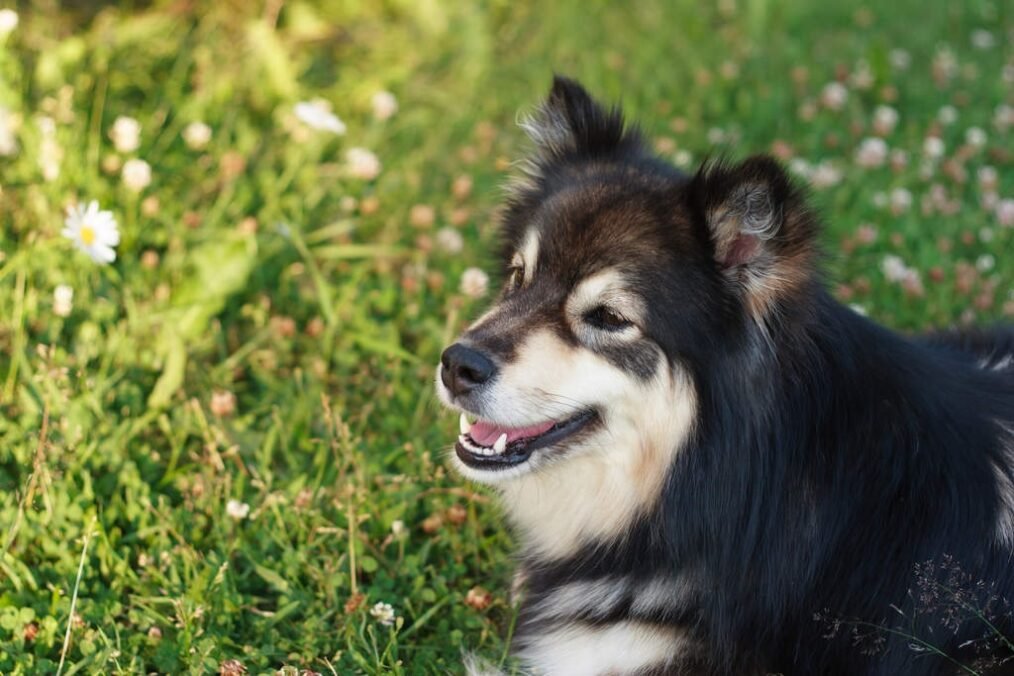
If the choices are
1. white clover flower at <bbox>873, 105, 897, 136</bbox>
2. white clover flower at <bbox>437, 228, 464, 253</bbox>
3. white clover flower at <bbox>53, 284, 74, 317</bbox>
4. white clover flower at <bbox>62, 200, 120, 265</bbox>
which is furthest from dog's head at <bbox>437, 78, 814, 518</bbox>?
white clover flower at <bbox>873, 105, 897, 136</bbox>

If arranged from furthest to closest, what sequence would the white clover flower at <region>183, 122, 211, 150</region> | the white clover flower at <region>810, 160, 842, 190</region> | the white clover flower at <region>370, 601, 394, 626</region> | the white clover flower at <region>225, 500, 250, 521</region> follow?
the white clover flower at <region>810, 160, 842, 190</region>, the white clover flower at <region>183, 122, 211, 150</region>, the white clover flower at <region>225, 500, 250, 521</region>, the white clover flower at <region>370, 601, 394, 626</region>

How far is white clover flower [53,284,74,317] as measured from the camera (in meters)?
3.98

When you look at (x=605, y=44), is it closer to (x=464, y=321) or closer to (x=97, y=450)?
(x=464, y=321)

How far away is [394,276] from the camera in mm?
5090

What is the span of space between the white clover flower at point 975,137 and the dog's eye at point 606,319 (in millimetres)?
4071

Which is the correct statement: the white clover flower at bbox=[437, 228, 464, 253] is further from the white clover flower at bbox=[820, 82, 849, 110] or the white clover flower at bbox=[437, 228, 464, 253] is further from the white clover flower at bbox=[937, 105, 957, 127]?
the white clover flower at bbox=[937, 105, 957, 127]

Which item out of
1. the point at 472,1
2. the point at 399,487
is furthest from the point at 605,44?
the point at 399,487

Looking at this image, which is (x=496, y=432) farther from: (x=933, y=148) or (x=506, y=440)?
(x=933, y=148)

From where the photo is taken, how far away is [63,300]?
402 centimetres

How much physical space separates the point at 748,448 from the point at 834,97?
14.0 ft

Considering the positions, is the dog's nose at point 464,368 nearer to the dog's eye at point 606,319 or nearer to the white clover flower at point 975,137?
the dog's eye at point 606,319

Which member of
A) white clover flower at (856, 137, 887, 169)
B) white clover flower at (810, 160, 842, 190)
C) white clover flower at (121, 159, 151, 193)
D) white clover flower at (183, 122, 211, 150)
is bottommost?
white clover flower at (121, 159, 151, 193)

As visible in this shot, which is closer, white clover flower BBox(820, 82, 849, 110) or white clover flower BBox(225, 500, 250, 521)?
white clover flower BBox(225, 500, 250, 521)

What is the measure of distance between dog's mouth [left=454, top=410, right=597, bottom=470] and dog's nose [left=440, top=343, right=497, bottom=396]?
166 mm
